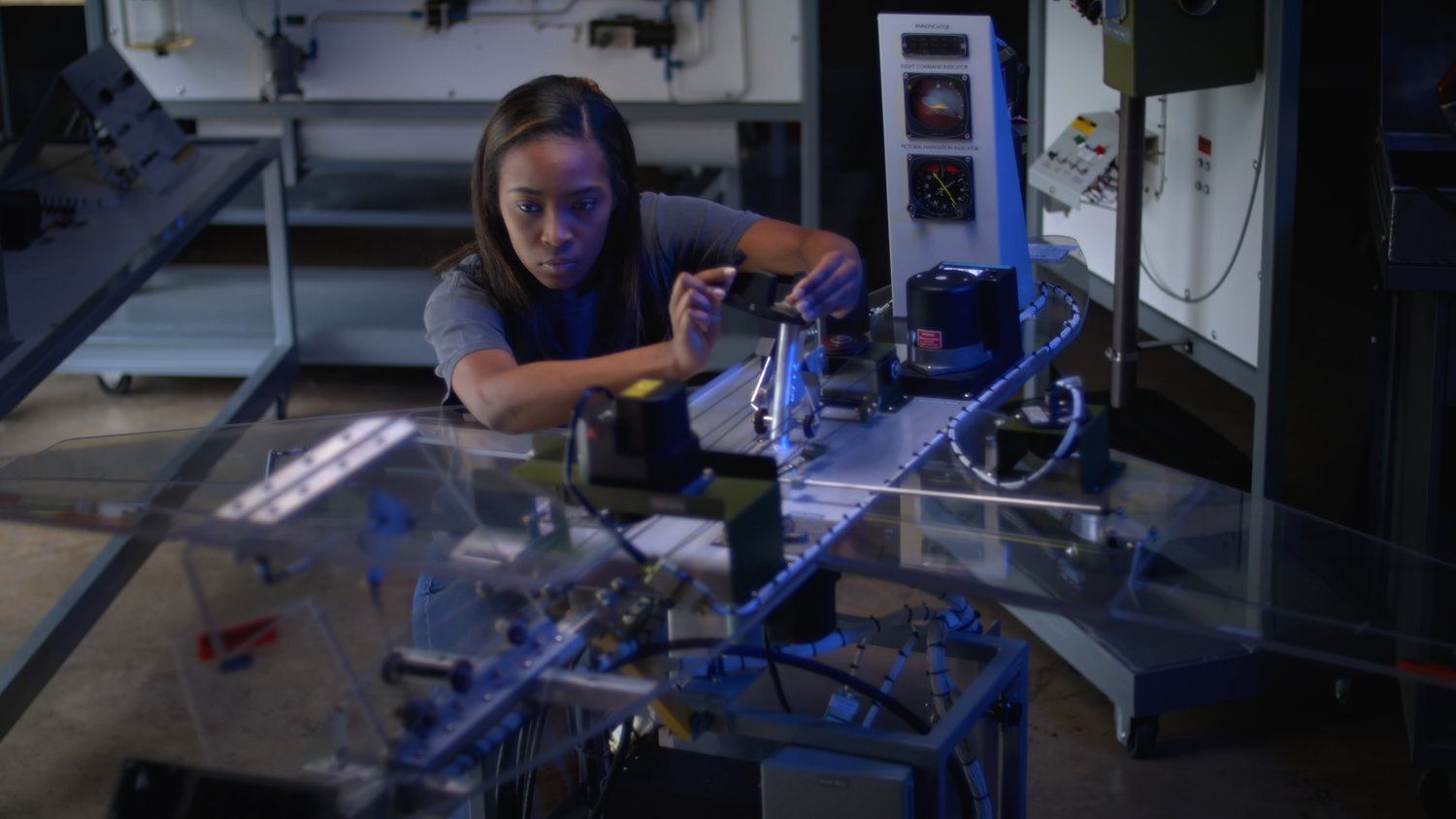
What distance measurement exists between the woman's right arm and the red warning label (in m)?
0.32

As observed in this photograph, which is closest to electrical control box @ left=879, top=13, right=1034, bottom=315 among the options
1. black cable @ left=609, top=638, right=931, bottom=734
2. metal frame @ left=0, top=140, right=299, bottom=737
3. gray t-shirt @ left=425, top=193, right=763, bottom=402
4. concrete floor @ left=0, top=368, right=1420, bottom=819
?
gray t-shirt @ left=425, top=193, right=763, bottom=402

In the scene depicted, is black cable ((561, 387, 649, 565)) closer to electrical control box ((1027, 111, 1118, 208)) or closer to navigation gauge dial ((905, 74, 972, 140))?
navigation gauge dial ((905, 74, 972, 140))

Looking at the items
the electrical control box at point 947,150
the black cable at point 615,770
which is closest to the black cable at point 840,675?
the black cable at point 615,770

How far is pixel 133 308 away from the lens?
401cm

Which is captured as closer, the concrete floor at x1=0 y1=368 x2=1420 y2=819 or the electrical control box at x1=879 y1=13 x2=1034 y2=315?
the electrical control box at x1=879 y1=13 x2=1034 y2=315

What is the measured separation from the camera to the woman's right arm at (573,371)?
1.35 meters

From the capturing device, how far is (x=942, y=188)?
1.85 meters

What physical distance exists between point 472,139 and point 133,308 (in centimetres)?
118

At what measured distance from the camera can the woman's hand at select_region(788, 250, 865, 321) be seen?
1.46 metres

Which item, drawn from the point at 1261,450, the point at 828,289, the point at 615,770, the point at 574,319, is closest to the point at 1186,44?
the point at 1261,450

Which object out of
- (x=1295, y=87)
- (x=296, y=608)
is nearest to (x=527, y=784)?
(x=296, y=608)

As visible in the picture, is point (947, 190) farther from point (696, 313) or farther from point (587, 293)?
point (696, 313)

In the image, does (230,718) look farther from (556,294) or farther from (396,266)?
(396,266)

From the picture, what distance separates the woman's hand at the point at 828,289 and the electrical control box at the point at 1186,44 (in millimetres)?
1015
